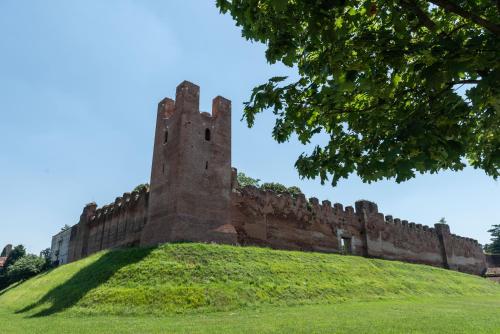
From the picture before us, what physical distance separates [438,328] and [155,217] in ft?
55.2

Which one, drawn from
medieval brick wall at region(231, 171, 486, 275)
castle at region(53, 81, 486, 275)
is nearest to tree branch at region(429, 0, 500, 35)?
castle at region(53, 81, 486, 275)

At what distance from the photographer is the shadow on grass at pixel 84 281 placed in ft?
50.0

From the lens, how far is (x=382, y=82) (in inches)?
190

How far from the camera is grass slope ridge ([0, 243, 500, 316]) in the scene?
13.9 m

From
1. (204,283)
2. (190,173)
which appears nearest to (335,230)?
(190,173)

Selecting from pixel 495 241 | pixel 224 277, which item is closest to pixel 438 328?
pixel 224 277

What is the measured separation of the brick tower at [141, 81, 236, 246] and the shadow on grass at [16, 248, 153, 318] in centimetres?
236

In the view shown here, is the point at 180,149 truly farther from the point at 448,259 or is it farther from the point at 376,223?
the point at 448,259

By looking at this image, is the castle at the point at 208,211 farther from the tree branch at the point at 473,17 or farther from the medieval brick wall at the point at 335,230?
the tree branch at the point at 473,17

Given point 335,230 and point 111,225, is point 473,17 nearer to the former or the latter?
point 335,230

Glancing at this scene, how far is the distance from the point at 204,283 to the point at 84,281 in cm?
615

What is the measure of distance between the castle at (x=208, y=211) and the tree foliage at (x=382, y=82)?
16.5 metres

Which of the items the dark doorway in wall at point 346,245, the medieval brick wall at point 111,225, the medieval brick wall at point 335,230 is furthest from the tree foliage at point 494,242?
the medieval brick wall at point 111,225

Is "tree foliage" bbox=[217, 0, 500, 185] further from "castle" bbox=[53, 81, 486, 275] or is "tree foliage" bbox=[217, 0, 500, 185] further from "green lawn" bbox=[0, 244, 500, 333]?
"castle" bbox=[53, 81, 486, 275]
